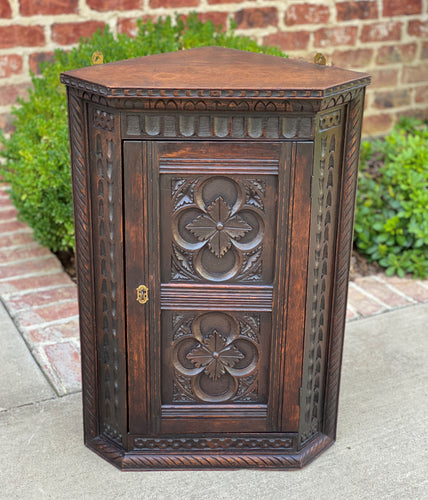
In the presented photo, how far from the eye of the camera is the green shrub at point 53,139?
3496 mm

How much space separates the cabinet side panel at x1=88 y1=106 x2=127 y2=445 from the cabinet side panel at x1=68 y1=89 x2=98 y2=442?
0.07 feet

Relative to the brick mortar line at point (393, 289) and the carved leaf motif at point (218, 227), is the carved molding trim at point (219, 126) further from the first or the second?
the brick mortar line at point (393, 289)

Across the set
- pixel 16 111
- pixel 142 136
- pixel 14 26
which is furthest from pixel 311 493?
pixel 14 26

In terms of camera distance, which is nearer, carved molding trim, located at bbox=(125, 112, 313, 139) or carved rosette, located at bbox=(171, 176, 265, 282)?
carved molding trim, located at bbox=(125, 112, 313, 139)

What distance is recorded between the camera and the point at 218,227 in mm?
2137

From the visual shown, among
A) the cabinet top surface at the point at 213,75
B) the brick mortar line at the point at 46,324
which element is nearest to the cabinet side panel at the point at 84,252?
the cabinet top surface at the point at 213,75

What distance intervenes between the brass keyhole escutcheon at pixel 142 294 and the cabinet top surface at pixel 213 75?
2.06ft

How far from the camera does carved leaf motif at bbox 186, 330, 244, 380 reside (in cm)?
230

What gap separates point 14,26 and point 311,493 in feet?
10.9

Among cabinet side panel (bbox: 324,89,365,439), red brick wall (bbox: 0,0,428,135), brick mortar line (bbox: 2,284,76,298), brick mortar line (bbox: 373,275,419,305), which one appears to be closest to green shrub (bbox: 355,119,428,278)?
brick mortar line (bbox: 373,275,419,305)

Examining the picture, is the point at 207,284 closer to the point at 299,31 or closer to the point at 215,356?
the point at 215,356

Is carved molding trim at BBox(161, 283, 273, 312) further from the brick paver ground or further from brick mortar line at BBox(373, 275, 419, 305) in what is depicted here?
brick mortar line at BBox(373, 275, 419, 305)

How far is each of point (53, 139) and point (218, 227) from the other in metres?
1.71

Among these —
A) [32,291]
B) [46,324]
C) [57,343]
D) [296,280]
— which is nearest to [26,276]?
[32,291]
